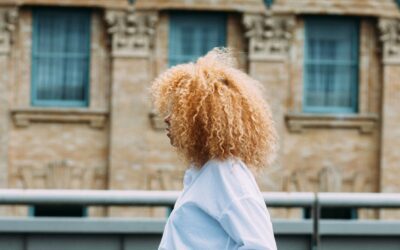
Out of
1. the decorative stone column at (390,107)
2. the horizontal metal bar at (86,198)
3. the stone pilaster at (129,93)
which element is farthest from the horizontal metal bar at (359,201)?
the decorative stone column at (390,107)

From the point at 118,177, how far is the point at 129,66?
80.1 inches

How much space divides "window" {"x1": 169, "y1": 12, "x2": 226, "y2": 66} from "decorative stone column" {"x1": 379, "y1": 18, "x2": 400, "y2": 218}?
310 cm

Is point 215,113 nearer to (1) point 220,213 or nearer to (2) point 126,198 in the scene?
(1) point 220,213

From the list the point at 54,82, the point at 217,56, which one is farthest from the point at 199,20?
the point at 217,56

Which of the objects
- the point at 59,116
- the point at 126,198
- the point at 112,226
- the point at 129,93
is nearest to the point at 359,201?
the point at 126,198

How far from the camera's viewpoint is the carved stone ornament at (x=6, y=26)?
996 inches

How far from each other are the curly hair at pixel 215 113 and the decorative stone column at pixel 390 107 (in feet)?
66.6

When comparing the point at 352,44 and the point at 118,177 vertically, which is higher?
the point at 352,44

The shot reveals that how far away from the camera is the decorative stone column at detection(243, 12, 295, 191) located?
2598 cm

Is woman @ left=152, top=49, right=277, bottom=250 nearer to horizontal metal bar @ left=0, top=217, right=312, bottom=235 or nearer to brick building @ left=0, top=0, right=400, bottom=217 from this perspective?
horizontal metal bar @ left=0, top=217, right=312, bottom=235

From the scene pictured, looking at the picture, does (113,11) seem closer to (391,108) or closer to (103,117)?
(103,117)

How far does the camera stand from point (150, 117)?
25625 millimetres

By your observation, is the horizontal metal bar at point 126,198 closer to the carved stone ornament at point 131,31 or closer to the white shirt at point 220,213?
the white shirt at point 220,213

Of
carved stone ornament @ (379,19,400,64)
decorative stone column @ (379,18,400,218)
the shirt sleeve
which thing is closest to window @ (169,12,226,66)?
carved stone ornament @ (379,19,400,64)
